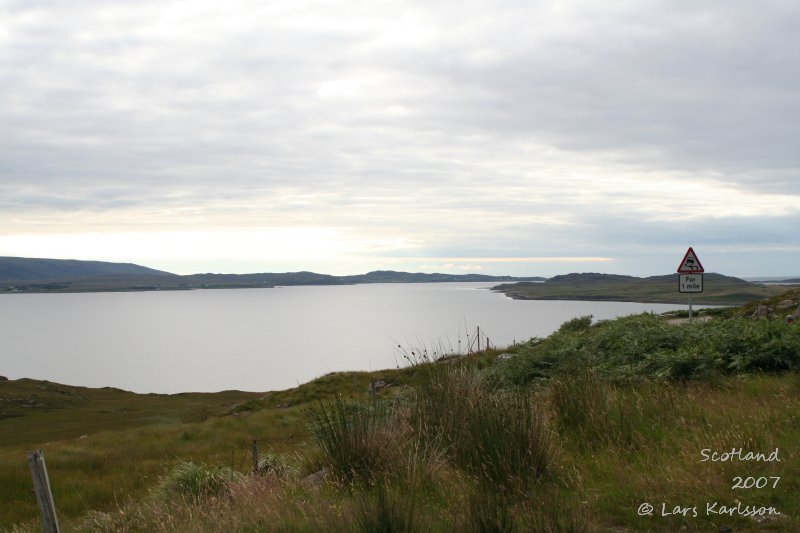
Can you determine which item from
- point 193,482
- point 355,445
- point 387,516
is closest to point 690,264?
point 355,445

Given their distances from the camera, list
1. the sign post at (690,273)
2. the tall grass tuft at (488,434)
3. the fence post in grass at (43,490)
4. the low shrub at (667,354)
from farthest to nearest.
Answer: the sign post at (690,273) → the low shrub at (667,354) → the tall grass tuft at (488,434) → the fence post in grass at (43,490)

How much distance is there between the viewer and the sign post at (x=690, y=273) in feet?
59.6

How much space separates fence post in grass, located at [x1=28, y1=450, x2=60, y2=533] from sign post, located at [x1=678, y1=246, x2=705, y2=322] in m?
17.3

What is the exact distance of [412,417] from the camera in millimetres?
8328

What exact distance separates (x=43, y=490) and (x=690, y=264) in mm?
18159

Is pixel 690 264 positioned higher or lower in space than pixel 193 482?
higher

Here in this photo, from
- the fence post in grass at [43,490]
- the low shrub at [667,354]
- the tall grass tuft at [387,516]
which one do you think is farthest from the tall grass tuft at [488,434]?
the fence post in grass at [43,490]

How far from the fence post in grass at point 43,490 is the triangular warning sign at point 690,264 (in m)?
17.8

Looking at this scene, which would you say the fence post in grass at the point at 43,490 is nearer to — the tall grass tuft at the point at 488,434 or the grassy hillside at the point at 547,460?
the grassy hillside at the point at 547,460

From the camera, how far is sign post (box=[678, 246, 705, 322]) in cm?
1816

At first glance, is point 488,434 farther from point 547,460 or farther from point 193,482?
point 193,482

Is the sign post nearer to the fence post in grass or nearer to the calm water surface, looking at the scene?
the fence post in grass

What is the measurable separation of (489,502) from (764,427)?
4.20 meters

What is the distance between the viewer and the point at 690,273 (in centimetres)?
1859
